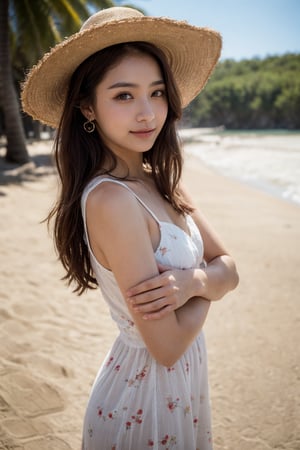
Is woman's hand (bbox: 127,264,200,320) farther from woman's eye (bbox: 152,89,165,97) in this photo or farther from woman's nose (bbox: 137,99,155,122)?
woman's eye (bbox: 152,89,165,97)

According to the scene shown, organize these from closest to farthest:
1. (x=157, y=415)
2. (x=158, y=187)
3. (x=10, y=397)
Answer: (x=157, y=415), (x=158, y=187), (x=10, y=397)

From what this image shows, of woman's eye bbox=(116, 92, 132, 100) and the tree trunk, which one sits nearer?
woman's eye bbox=(116, 92, 132, 100)

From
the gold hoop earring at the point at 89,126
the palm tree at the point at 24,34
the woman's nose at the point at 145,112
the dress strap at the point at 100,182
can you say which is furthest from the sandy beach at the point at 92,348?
the palm tree at the point at 24,34

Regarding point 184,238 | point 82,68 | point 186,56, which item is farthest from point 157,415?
point 186,56

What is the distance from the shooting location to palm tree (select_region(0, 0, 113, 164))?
10156mm

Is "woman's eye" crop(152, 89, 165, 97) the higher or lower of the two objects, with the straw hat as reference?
lower

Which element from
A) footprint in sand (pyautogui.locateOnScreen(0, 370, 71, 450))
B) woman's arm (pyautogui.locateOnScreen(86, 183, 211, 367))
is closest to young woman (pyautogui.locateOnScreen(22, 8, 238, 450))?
woman's arm (pyautogui.locateOnScreen(86, 183, 211, 367))

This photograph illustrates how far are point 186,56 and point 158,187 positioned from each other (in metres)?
0.61

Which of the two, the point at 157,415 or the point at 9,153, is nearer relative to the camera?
the point at 157,415

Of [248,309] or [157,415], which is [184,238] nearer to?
[157,415]

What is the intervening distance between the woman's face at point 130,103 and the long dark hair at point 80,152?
42mm

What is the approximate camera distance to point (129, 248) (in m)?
1.05

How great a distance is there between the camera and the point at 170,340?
1.10 metres

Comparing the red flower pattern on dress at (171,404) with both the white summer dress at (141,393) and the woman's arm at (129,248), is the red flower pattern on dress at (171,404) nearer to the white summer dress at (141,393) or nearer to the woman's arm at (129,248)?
the white summer dress at (141,393)
